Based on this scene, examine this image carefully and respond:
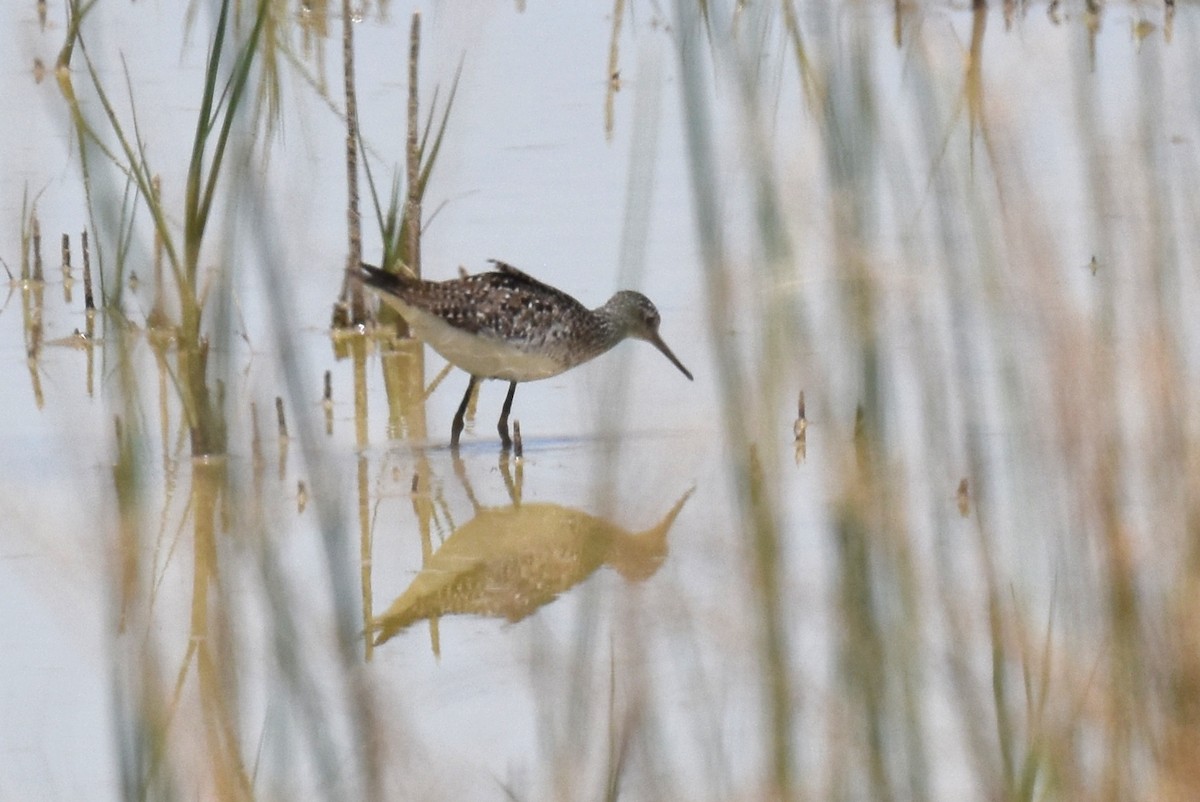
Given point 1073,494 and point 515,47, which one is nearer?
point 1073,494

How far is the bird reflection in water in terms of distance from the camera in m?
4.61

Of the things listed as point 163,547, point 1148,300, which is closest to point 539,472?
point 163,547

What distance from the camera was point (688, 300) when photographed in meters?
6.98

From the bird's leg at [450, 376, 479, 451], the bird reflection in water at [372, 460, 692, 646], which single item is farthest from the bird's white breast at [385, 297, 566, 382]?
the bird reflection in water at [372, 460, 692, 646]

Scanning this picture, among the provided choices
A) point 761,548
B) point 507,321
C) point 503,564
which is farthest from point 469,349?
point 761,548

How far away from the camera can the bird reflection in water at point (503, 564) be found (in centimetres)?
461

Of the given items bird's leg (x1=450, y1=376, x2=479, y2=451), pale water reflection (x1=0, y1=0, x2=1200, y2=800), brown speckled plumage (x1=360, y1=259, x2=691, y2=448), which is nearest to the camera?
pale water reflection (x1=0, y1=0, x2=1200, y2=800)

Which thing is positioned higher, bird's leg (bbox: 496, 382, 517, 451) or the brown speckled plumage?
the brown speckled plumage

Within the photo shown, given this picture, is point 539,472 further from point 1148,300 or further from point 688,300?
point 1148,300

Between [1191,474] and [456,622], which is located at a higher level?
[1191,474]

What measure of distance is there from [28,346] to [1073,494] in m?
4.22

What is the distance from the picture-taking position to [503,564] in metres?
5.13

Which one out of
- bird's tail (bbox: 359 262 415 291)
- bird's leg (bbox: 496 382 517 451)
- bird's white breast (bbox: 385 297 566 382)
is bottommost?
bird's leg (bbox: 496 382 517 451)

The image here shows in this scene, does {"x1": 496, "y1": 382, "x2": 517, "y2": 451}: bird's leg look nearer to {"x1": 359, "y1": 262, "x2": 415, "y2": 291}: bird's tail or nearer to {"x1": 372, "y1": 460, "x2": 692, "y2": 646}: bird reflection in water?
{"x1": 372, "y1": 460, "x2": 692, "y2": 646}: bird reflection in water
